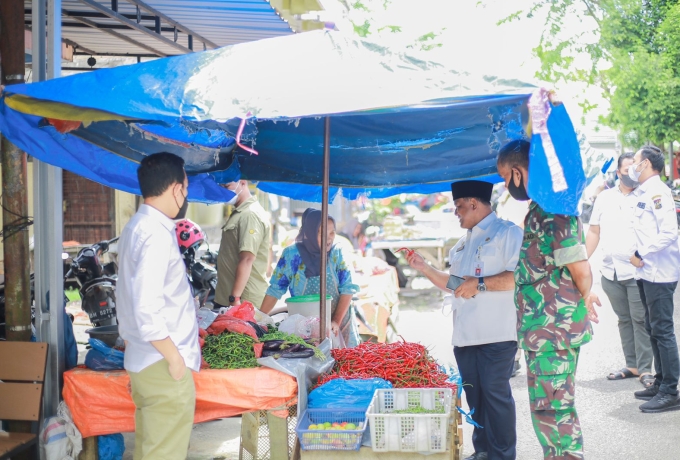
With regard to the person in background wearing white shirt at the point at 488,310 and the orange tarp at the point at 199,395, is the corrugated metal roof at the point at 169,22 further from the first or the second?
the orange tarp at the point at 199,395

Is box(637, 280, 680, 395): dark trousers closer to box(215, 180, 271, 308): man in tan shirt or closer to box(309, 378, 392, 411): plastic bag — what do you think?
box(309, 378, 392, 411): plastic bag

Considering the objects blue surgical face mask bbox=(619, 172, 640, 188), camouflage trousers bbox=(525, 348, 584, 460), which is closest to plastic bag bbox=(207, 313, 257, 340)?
camouflage trousers bbox=(525, 348, 584, 460)

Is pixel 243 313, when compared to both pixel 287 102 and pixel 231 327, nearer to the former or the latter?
pixel 231 327

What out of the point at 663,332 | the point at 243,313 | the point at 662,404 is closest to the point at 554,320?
the point at 243,313

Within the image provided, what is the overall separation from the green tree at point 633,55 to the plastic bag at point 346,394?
6304mm

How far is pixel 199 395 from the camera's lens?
4.37m

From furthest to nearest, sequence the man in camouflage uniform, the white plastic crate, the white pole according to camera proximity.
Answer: the white pole
the man in camouflage uniform
the white plastic crate

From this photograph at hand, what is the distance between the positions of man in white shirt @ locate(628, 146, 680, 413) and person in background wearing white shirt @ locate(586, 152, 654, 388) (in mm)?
266

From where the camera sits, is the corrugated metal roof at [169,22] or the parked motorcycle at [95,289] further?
the parked motorcycle at [95,289]

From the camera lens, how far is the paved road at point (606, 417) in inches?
225

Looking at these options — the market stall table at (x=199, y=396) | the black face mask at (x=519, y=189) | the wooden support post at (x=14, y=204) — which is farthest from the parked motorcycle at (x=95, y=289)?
the black face mask at (x=519, y=189)

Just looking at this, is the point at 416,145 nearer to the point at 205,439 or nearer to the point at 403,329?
the point at 205,439

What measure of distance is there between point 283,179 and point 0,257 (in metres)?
7.00

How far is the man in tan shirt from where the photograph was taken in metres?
6.76
